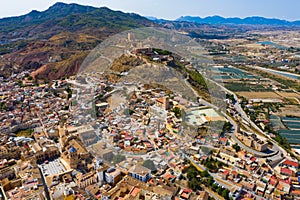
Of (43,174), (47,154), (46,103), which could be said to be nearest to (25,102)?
(46,103)

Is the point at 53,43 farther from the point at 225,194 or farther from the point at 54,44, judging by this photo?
the point at 225,194

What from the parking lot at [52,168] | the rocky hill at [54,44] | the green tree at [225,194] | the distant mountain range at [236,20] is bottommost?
the green tree at [225,194]

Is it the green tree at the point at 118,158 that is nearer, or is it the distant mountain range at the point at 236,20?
the green tree at the point at 118,158

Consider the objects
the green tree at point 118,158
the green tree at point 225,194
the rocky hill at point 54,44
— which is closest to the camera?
the green tree at point 225,194

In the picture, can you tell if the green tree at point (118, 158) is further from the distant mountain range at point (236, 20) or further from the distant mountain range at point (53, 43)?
the distant mountain range at point (236, 20)

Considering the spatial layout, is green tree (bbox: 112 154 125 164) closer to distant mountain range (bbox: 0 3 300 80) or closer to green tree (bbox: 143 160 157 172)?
green tree (bbox: 143 160 157 172)

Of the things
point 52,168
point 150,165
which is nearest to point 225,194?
point 150,165

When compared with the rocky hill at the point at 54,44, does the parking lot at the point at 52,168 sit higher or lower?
lower

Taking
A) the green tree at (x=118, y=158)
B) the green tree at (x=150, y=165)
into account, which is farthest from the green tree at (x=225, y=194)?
the green tree at (x=118, y=158)
